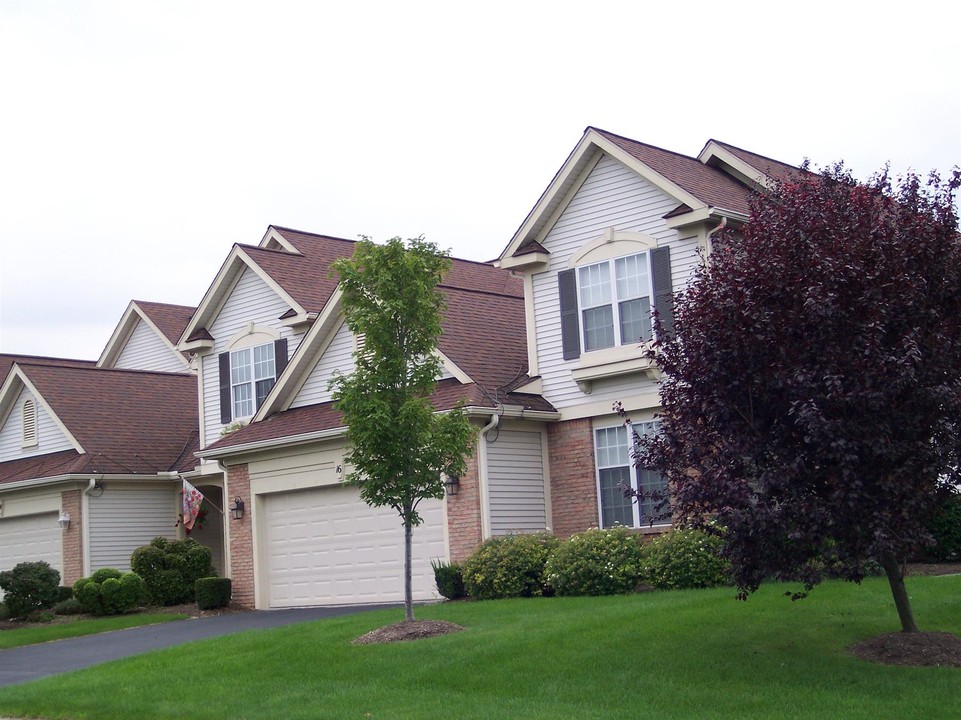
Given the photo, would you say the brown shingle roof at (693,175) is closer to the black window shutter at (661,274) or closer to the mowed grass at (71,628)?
the black window shutter at (661,274)

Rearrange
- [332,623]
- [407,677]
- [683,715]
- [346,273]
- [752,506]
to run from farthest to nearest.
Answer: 1. [332,623]
2. [346,273]
3. [407,677]
4. [752,506]
5. [683,715]

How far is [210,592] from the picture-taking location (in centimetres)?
2556

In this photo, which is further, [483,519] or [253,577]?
[253,577]

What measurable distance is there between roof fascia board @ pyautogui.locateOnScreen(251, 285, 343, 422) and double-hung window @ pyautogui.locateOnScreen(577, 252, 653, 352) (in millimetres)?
5132

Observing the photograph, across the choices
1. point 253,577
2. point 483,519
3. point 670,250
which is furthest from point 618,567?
point 253,577

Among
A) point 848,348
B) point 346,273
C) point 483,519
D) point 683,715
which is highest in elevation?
point 346,273

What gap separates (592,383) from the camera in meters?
22.7

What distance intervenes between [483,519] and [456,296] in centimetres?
620

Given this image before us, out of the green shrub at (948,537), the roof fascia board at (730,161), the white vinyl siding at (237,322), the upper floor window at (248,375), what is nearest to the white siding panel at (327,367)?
the white vinyl siding at (237,322)

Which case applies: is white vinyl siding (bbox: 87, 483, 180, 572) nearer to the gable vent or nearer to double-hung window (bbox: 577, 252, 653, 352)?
the gable vent

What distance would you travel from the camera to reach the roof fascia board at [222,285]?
28812 mm

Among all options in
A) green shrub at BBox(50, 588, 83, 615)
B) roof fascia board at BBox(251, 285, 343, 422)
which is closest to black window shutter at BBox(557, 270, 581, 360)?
roof fascia board at BBox(251, 285, 343, 422)

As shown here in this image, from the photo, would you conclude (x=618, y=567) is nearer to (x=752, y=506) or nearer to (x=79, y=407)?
(x=752, y=506)

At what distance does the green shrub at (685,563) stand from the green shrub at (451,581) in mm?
3684
